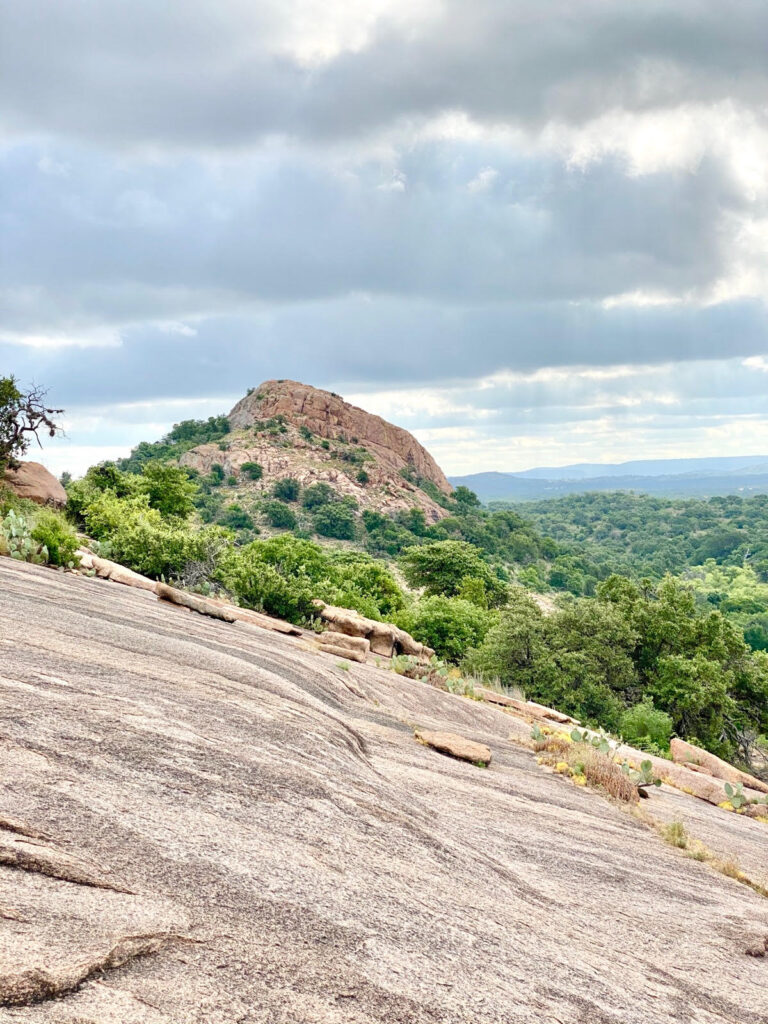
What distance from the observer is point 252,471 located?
11988cm

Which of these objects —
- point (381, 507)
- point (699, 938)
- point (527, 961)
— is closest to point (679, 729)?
point (699, 938)

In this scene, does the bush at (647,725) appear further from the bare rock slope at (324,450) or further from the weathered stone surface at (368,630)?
the bare rock slope at (324,450)

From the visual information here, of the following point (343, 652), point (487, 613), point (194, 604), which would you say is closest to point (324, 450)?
point (487, 613)

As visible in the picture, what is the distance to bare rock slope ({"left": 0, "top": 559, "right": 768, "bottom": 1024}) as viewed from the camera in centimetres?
390

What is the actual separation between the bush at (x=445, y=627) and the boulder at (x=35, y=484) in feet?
63.3

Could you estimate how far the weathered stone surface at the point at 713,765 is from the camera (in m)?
18.7

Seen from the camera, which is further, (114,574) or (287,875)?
(114,574)

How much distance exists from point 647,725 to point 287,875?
27253 mm

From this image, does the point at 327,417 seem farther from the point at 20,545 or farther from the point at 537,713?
the point at 20,545

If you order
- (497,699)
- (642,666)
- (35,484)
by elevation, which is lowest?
(642,666)

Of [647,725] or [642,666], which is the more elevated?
[642,666]

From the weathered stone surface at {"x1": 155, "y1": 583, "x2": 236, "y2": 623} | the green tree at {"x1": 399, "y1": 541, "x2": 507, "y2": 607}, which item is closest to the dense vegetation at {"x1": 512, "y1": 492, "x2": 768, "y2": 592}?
the green tree at {"x1": 399, "y1": 541, "x2": 507, "y2": 607}

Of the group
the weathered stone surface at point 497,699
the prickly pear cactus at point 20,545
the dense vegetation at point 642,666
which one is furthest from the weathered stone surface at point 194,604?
the dense vegetation at point 642,666

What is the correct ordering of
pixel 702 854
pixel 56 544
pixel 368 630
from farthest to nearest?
pixel 368 630 → pixel 56 544 → pixel 702 854
